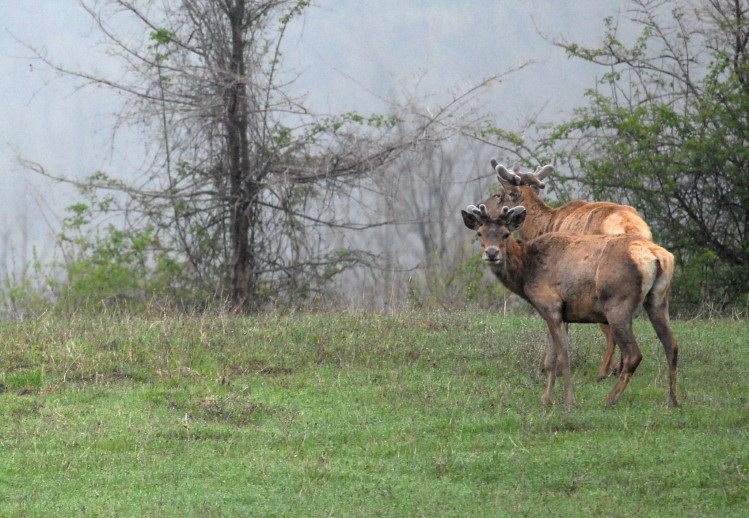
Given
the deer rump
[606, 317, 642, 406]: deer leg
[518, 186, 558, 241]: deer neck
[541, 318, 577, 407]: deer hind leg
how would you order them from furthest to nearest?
[518, 186, 558, 241]: deer neck
[541, 318, 577, 407]: deer hind leg
[606, 317, 642, 406]: deer leg
the deer rump

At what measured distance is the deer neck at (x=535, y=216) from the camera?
1281 cm

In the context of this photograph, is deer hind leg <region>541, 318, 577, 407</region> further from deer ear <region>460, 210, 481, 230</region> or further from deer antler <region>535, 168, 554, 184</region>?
deer antler <region>535, 168, 554, 184</region>

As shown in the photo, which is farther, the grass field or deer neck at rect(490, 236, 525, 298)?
deer neck at rect(490, 236, 525, 298)

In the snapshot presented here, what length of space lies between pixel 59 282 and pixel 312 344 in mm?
10772

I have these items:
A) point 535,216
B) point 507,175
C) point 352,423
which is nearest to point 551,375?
point 352,423

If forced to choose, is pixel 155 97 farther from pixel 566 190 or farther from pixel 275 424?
pixel 275 424

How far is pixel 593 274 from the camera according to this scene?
385 inches

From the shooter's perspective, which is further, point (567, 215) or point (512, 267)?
point (567, 215)

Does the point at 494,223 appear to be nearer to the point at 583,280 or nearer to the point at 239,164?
the point at 583,280

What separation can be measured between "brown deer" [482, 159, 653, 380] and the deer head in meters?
1.27

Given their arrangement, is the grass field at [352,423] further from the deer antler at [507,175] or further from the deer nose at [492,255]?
the deer antler at [507,175]

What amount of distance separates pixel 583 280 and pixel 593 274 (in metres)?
0.13

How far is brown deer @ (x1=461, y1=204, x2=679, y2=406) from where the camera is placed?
9.52 meters

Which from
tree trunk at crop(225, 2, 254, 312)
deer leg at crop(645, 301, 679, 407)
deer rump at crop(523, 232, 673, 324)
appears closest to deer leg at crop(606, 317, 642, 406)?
deer rump at crop(523, 232, 673, 324)
